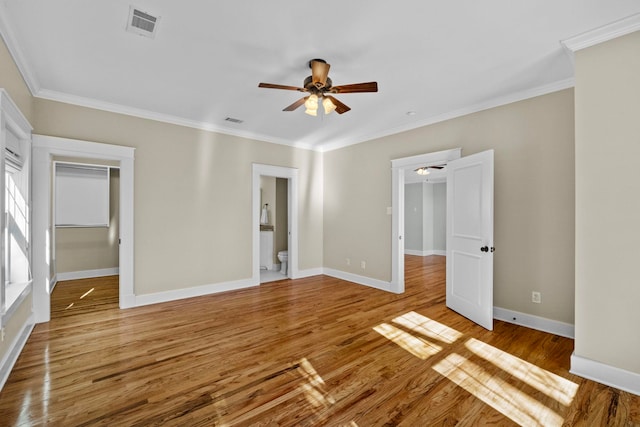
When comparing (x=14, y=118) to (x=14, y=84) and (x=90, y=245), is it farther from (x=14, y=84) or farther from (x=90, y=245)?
(x=90, y=245)

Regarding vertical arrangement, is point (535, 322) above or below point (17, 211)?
below

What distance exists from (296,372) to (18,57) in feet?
12.4

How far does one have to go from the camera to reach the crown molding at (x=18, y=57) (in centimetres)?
230

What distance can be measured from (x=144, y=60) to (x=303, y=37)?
62.1 inches

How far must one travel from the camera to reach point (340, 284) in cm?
545

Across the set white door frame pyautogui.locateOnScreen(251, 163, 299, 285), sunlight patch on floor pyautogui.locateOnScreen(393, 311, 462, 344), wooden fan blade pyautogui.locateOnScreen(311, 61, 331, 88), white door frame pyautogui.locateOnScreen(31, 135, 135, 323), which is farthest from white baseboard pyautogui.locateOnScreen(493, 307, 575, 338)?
white door frame pyautogui.locateOnScreen(31, 135, 135, 323)

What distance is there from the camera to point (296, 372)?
2436 millimetres

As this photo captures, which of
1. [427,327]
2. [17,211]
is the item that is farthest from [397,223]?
[17,211]

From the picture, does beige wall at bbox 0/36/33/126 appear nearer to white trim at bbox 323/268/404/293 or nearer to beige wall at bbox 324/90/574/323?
beige wall at bbox 324/90/574/323

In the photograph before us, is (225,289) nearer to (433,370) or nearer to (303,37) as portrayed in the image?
(433,370)

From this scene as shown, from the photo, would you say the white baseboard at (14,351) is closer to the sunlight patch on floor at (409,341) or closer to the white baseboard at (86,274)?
the white baseboard at (86,274)

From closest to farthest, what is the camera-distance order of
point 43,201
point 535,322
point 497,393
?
1. point 497,393
2. point 535,322
3. point 43,201

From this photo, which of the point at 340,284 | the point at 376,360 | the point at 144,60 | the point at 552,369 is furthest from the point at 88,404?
the point at 340,284

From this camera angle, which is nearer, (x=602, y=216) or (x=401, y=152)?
(x=602, y=216)
